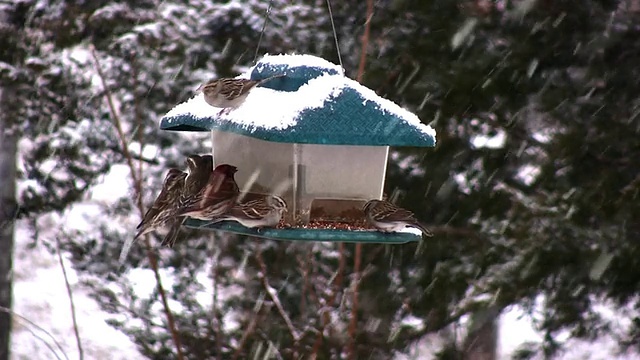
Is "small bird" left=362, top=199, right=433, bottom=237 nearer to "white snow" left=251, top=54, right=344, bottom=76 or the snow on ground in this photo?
"white snow" left=251, top=54, right=344, bottom=76

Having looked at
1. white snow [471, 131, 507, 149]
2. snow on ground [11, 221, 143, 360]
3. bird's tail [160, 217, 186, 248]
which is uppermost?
bird's tail [160, 217, 186, 248]

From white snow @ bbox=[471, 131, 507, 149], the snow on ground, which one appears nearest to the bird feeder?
white snow @ bbox=[471, 131, 507, 149]

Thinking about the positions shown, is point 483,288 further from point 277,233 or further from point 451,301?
point 277,233

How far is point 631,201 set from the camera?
6879mm

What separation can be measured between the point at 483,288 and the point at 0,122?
489 cm

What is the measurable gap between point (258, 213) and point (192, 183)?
0.60m

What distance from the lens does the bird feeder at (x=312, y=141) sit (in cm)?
325

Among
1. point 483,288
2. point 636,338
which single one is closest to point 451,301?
point 483,288

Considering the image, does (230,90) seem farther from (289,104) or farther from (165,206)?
(165,206)

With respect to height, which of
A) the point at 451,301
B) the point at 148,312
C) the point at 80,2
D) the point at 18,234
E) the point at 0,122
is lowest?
the point at 18,234

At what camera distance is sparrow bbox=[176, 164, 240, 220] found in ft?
11.0

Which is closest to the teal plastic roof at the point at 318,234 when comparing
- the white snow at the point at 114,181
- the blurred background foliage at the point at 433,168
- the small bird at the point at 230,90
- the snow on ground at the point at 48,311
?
the small bird at the point at 230,90

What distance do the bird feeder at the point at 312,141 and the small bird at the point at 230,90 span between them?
0.04 m

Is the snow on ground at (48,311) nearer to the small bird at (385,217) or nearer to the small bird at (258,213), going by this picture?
the small bird at (258,213)
